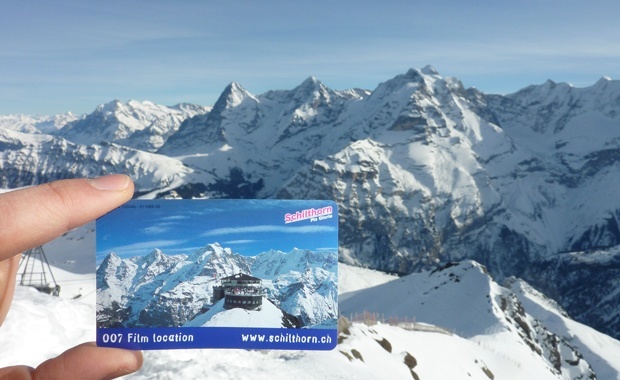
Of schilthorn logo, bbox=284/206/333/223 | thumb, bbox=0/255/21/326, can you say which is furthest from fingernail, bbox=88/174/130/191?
schilthorn logo, bbox=284/206/333/223

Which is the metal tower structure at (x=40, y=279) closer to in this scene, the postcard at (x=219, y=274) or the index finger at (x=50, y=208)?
the postcard at (x=219, y=274)

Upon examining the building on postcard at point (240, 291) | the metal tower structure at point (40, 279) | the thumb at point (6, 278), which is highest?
the thumb at point (6, 278)

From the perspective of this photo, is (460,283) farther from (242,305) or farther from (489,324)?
(242,305)

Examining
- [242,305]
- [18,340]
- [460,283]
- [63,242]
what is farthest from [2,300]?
[63,242]

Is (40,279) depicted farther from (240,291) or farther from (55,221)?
(55,221)

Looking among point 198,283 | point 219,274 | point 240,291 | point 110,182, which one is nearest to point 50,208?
point 110,182

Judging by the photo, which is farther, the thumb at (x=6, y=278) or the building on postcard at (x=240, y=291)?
the building on postcard at (x=240, y=291)

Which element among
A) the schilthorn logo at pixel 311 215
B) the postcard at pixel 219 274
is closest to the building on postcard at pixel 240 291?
the postcard at pixel 219 274
